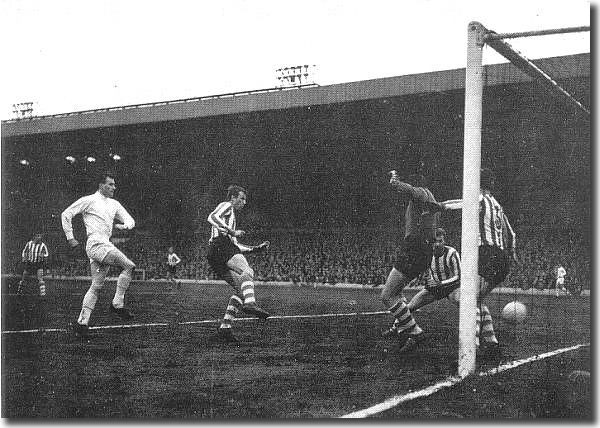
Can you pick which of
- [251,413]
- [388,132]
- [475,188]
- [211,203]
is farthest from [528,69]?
[211,203]

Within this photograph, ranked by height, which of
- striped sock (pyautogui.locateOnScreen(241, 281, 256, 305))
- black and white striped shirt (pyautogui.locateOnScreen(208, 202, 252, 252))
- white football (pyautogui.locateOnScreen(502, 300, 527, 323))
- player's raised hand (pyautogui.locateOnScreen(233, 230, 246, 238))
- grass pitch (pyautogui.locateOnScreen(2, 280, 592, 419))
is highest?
black and white striped shirt (pyautogui.locateOnScreen(208, 202, 252, 252))

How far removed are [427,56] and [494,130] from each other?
9.89 metres

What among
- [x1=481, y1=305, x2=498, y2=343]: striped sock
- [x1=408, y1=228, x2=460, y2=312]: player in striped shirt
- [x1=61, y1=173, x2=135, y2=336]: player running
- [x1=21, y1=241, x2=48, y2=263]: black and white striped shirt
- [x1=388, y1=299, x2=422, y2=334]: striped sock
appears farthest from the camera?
[x1=21, y1=241, x2=48, y2=263]: black and white striped shirt

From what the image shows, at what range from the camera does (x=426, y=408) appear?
13.1 ft

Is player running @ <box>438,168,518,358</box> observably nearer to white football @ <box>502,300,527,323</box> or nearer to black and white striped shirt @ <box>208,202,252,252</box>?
white football @ <box>502,300,527,323</box>

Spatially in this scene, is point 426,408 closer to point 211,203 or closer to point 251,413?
point 251,413

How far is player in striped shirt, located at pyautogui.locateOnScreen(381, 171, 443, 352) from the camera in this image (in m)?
6.15

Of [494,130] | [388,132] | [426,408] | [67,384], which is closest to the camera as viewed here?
[426,408]

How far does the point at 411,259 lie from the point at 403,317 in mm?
544

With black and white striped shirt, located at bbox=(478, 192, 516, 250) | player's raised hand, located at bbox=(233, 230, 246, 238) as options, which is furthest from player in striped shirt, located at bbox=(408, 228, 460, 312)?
player's raised hand, located at bbox=(233, 230, 246, 238)

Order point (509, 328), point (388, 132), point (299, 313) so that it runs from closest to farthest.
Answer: point (509, 328), point (299, 313), point (388, 132)

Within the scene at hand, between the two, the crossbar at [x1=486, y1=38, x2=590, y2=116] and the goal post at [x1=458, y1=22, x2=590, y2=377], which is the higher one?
the crossbar at [x1=486, y1=38, x2=590, y2=116]

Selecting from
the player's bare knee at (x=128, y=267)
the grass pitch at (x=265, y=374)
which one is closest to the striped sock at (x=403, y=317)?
the grass pitch at (x=265, y=374)

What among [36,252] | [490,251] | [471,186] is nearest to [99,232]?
[490,251]
